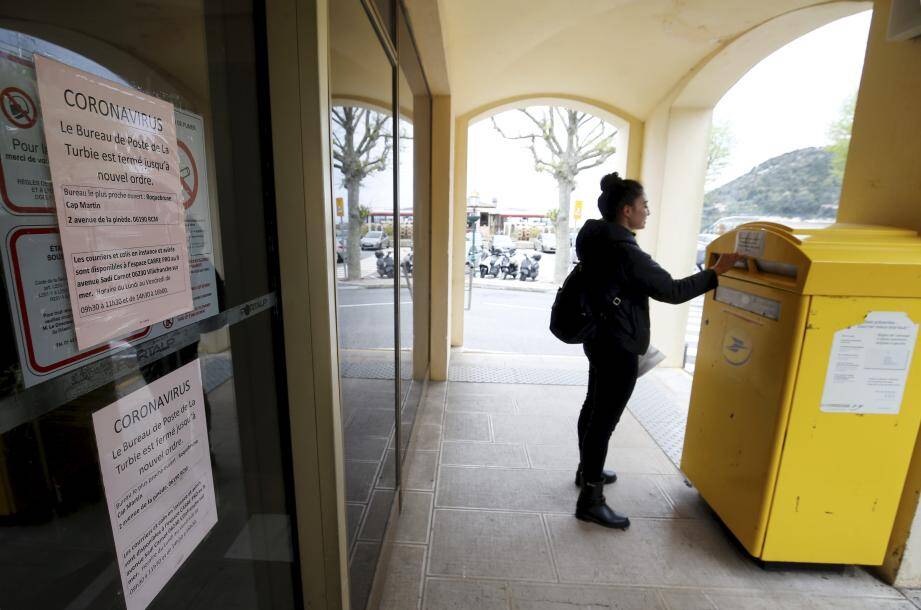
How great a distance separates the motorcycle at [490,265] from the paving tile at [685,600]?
1652cm

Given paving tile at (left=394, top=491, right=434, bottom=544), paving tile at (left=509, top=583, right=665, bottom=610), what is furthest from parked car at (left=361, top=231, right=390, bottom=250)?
paving tile at (left=509, top=583, right=665, bottom=610)

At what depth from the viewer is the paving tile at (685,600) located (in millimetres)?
2158

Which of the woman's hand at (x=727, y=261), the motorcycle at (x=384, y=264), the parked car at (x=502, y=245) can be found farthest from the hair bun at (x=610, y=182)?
the parked car at (x=502, y=245)

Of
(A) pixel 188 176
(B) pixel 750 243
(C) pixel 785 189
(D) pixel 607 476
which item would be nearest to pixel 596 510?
(D) pixel 607 476

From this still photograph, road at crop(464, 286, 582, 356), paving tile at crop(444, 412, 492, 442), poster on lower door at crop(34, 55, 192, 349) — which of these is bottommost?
road at crop(464, 286, 582, 356)

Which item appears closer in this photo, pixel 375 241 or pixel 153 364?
pixel 153 364

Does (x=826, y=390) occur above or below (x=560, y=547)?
above

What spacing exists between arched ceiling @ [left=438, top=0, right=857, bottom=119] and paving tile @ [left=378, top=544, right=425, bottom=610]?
3466 millimetres

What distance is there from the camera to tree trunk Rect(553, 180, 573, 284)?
56.1 feet

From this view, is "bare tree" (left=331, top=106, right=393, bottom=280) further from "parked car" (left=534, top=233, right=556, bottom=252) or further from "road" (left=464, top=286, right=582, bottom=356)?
"parked car" (left=534, top=233, right=556, bottom=252)

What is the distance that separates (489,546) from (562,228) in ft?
52.2

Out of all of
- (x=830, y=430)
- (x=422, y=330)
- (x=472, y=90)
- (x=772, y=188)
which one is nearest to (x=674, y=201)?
(x=472, y=90)

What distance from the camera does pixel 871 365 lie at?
7.06ft

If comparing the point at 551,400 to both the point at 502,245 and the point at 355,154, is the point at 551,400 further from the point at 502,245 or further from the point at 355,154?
the point at 502,245
